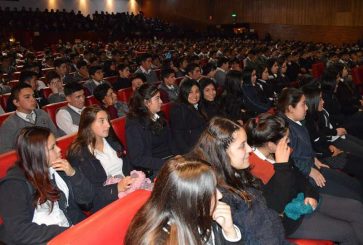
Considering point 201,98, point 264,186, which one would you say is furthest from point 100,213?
point 201,98

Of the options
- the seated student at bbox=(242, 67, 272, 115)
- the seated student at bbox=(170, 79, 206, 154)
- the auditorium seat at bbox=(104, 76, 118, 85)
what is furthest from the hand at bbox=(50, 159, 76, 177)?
the auditorium seat at bbox=(104, 76, 118, 85)

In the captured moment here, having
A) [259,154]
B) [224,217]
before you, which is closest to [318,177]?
[259,154]

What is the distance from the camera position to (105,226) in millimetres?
1518

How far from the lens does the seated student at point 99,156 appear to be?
2566 millimetres

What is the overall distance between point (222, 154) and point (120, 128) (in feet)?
5.46

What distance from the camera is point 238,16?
2128cm

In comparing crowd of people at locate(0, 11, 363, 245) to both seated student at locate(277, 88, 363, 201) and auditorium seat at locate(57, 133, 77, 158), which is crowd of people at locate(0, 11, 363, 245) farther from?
auditorium seat at locate(57, 133, 77, 158)

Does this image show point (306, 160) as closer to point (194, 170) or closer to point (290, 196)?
point (290, 196)

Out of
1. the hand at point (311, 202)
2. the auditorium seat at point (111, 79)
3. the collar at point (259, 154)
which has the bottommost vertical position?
the hand at point (311, 202)

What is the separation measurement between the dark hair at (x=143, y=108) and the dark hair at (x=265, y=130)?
3.50 feet

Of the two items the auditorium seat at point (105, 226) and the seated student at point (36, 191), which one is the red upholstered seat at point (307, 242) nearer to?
the auditorium seat at point (105, 226)

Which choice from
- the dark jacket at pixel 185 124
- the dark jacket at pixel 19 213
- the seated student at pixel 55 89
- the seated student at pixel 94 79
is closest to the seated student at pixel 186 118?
the dark jacket at pixel 185 124

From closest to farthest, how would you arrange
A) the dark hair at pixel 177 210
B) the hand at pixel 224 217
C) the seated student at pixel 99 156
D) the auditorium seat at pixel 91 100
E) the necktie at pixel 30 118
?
the dark hair at pixel 177 210
the hand at pixel 224 217
the seated student at pixel 99 156
the necktie at pixel 30 118
the auditorium seat at pixel 91 100

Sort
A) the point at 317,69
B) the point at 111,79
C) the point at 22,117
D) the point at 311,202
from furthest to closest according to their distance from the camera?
the point at 317,69
the point at 111,79
the point at 22,117
the point at 311,202
